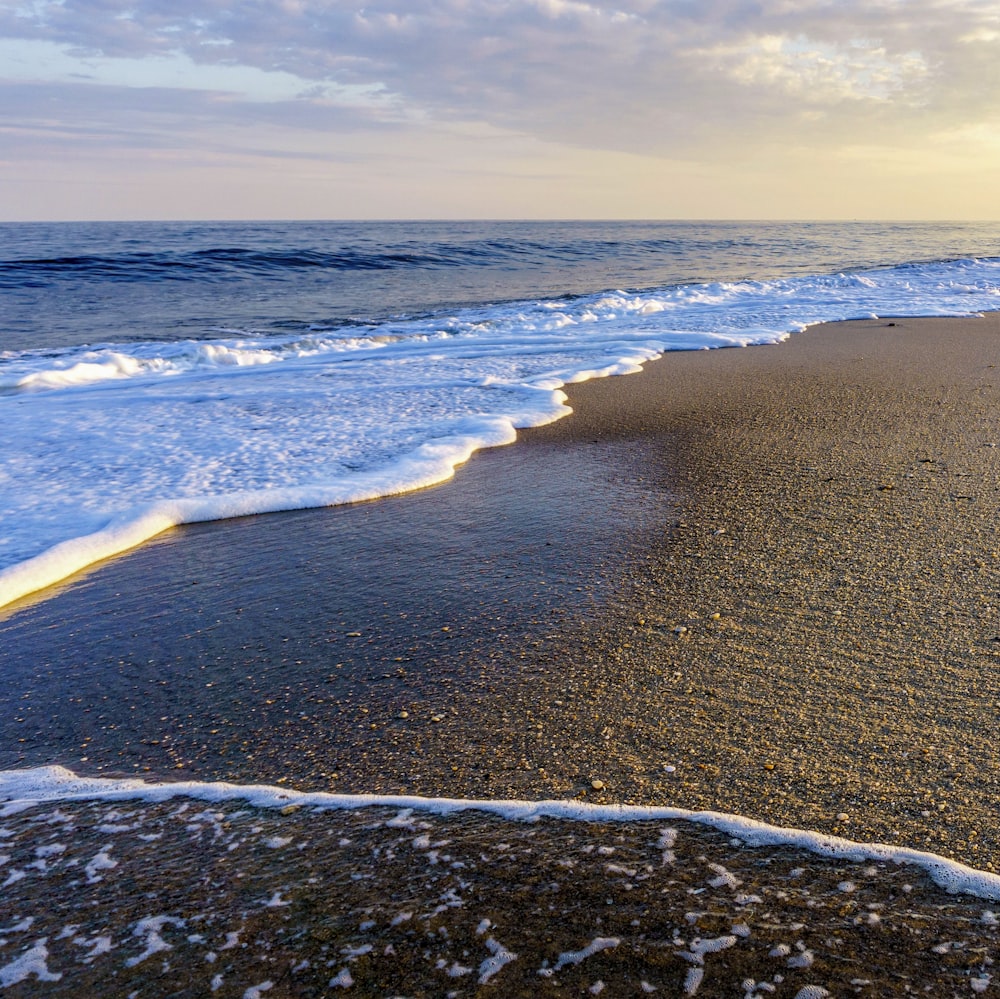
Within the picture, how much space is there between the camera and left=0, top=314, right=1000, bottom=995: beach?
6.16 ft

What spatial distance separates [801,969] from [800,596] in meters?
1.63

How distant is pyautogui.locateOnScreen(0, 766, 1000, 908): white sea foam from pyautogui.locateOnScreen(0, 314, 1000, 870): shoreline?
5 centimetres

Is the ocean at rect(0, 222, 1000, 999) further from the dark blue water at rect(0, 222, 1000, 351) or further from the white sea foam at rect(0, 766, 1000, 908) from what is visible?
the dark blue water at rect(0, 222, 1000, 351)

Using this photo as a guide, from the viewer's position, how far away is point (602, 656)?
2.56 metres

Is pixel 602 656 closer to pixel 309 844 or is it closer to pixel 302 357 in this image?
pixel 309 844

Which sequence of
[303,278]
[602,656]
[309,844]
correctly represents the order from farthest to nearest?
1. [303,278]
2. [602,656]
3. [309,844]

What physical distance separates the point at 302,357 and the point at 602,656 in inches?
318

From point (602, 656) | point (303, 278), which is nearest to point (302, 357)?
point (602, 656)

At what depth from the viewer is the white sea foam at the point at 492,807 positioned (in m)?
1.62

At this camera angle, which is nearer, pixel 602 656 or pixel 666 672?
pixel 666 672

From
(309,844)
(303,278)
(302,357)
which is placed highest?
(303,278)

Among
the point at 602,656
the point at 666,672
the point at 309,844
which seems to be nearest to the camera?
the point at 309,844

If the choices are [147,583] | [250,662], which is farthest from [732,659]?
[147,583]

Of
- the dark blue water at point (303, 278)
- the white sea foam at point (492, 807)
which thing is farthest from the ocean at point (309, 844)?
the dark blue water at point (303, 278)
